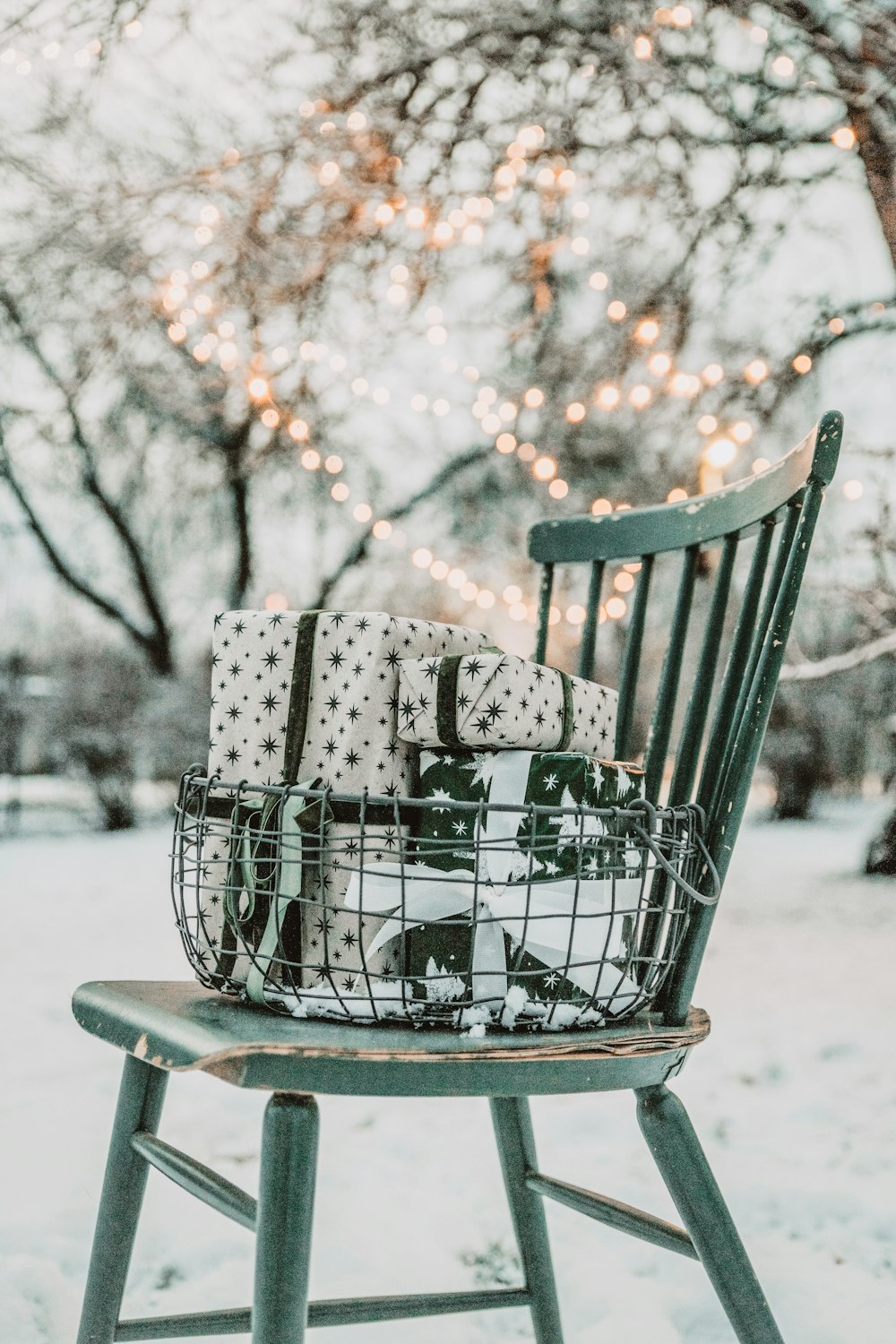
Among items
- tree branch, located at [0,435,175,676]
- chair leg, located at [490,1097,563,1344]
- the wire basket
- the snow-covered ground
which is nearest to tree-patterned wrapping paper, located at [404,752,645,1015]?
the wire basket

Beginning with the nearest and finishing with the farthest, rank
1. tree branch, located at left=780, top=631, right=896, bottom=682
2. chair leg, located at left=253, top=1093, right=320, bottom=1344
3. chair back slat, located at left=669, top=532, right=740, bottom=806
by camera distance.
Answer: chair leg, located at left=253, top=1093, right=320, bottom=1344 < chair back slat, located at left=669, top=532, right=740, bottom=806 < tree branch, located at left=780, top=631, right=896, bottom=682

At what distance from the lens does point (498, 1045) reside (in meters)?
0.65

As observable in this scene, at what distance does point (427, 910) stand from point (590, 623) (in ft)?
1.65

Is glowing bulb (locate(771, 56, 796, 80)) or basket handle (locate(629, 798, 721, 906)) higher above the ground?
glowing bulb (locate(771, 56, 796, 80))

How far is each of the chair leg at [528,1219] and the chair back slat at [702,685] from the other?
1.22ft

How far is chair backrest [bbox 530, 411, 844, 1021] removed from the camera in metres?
0.78

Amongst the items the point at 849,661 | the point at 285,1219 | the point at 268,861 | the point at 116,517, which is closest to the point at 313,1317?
the point at 285,1219

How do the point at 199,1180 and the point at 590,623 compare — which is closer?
the point at 199,1180

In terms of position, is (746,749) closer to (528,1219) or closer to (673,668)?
(673,668)

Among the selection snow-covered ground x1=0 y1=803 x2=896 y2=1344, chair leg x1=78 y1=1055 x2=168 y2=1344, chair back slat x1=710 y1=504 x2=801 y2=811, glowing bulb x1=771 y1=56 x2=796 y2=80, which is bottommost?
snow-covered ground x1=0 y1=803 x2=896 y2=1344

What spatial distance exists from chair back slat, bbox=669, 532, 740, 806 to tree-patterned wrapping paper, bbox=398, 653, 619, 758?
0.25 meters

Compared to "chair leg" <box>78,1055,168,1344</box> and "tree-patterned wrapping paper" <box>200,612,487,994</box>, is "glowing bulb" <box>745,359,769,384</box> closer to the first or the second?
"tree-patterned wrapping paper" <box>200,612,487,994</box>

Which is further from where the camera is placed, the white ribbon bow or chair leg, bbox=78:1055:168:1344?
chair leg, bbox=78:1055:168:1344

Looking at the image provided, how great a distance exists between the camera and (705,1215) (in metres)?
0.73
